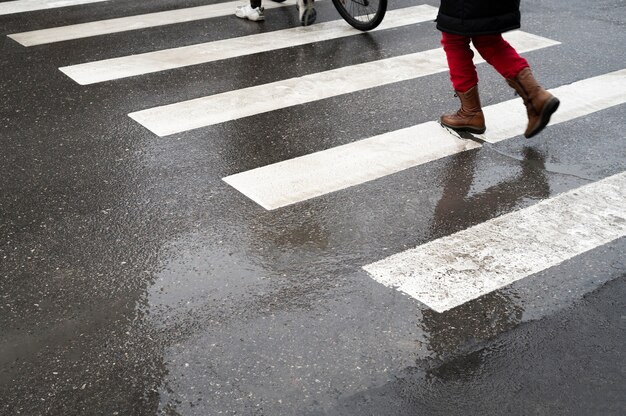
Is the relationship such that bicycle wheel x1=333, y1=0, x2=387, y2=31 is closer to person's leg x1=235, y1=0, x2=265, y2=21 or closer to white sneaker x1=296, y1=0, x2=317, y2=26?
white sneaker x1=296, y1=0, x2=317, y2=26

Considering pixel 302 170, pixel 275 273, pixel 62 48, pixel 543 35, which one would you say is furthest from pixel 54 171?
pixel 543 35

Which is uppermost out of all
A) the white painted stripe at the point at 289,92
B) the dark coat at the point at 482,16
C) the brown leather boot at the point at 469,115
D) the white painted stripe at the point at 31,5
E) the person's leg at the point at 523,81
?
the dark coat at the point at 482,16

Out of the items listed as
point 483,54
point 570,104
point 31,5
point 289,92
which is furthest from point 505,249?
point 31,5

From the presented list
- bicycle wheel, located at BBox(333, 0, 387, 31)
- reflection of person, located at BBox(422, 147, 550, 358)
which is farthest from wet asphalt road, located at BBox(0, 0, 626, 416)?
bicycle wheel, located at BBox(333, 0, 387, 31)

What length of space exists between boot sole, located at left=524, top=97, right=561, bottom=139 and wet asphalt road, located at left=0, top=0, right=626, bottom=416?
0.45 feet

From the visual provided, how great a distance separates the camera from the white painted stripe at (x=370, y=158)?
5082 millimetres

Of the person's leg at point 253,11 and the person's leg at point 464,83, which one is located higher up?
the person's leg at point 464,83

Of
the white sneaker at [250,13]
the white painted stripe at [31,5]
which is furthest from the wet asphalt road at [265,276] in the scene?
the white painted stripe at [31,5]

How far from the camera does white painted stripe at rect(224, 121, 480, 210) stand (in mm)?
5055

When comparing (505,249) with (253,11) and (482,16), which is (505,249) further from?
→ (253,11)

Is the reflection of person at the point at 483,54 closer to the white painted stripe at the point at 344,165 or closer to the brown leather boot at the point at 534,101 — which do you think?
the brown leather boot at the point at 534,101

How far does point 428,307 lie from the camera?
12.9ft

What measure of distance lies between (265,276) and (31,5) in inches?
239

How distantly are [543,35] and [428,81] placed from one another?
184 cm
